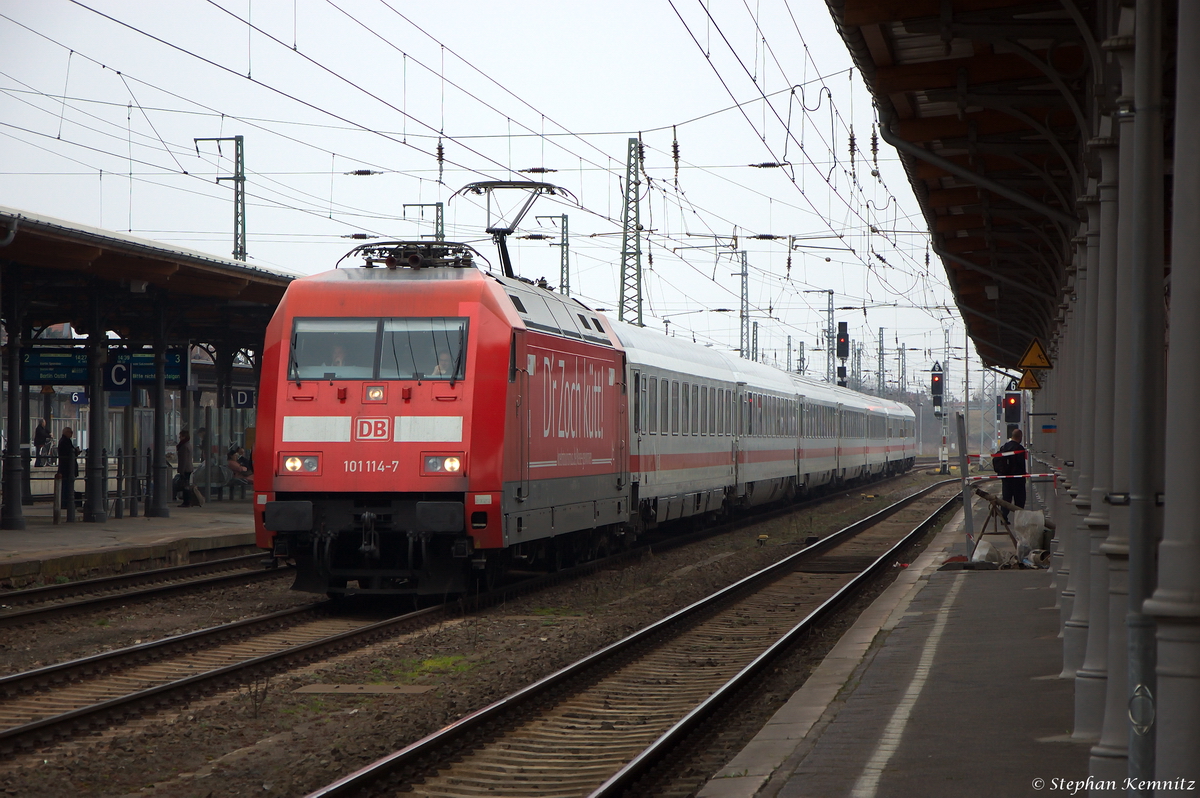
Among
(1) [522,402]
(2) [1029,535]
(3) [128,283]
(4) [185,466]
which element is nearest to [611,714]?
(1) [522,402]

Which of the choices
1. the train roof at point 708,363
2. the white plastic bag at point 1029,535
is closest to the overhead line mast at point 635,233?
the train roof at point 708,363

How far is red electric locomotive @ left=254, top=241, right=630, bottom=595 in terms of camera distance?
12945 millimetres

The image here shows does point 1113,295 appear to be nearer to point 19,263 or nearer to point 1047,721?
point 1047,721

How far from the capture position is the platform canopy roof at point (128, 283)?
17750mm

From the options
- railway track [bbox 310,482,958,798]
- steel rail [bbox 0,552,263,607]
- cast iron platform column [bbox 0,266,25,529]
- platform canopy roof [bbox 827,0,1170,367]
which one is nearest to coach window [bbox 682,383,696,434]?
railway track [bbox 310,482,958,798]

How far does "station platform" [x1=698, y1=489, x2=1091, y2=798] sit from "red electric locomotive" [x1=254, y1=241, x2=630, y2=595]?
3.81 m

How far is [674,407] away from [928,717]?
1417 centimetres

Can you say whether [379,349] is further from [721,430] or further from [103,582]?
[721,430]

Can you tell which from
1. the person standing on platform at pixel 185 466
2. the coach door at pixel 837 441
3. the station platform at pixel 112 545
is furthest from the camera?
the coach door at pixel 837 441

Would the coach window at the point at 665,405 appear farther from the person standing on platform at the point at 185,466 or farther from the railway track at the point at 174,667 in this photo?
the person standing on platform at the point at 185,466

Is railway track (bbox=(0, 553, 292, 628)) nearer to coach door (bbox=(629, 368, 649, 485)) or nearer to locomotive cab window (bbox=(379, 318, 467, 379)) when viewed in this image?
locomotive cab window (bbox=(379, 318, 467, 379))

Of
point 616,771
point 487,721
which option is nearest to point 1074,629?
point 616,771

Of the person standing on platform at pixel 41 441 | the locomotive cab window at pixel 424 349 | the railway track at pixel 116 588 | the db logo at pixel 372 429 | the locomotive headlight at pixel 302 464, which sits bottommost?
the railway track at pixel 116 588

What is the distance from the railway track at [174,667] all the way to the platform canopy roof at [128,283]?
18.8 feet
